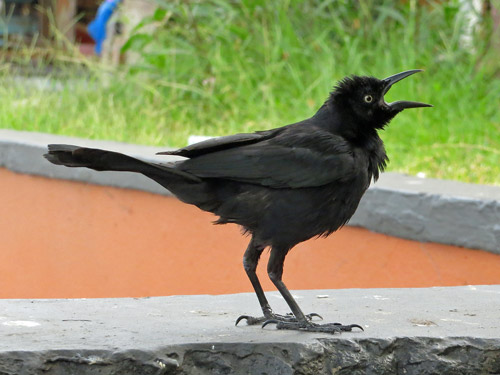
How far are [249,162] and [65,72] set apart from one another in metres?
5.73

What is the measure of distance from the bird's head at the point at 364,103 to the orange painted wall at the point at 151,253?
1462 millimetres

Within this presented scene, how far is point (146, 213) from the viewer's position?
495cm

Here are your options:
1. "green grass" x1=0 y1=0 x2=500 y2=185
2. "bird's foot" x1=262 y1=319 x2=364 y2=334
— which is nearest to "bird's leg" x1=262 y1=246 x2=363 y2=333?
"bird's foot" x1=262 y1=319 x2=364 y2=334

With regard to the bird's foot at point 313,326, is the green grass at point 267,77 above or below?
above

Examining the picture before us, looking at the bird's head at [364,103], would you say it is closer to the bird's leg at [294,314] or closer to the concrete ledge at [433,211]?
the bird's leg at [294,314]

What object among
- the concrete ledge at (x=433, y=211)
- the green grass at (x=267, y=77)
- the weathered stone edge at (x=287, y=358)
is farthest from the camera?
the green grass at (x=267, y=77)

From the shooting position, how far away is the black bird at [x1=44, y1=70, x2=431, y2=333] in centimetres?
283

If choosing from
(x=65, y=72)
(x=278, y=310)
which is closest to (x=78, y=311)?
(x=278, y=310)

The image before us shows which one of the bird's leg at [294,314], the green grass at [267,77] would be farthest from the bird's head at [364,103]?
the green grass at [267,77]

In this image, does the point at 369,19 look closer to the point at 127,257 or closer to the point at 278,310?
the point at 127,257

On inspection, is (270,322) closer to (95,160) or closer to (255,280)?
(255,280)

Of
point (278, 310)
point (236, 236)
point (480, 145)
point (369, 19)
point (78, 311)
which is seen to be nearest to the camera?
point (78, 311)

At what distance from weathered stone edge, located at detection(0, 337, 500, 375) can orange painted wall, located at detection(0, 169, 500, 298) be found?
1428 mm

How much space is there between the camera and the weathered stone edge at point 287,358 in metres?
2.54
